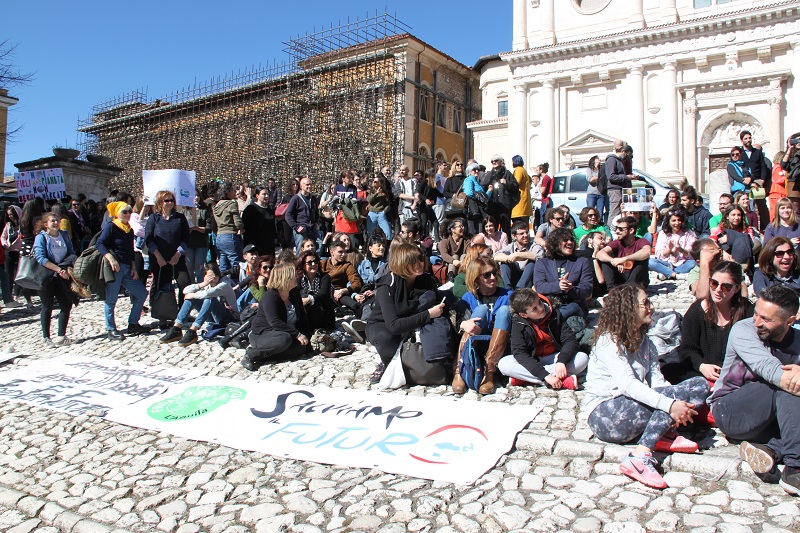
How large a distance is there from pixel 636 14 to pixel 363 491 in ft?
94.7

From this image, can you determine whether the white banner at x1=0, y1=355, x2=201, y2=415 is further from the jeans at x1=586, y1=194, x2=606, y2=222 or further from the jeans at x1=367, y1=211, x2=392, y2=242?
the jeans at x1=586, y1=194, x2=606, y2=222

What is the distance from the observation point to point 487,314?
6582mm

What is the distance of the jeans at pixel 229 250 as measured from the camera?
443 inches

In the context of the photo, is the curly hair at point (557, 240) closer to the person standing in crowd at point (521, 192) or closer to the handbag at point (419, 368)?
the handbag at point (419, 368)

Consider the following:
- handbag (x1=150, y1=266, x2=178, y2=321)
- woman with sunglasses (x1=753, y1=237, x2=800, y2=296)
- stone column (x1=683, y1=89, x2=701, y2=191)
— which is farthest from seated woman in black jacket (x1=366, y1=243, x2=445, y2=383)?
stone column (x1=683, y1=89, x2=701, y2=191)

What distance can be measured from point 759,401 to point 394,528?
2553mm

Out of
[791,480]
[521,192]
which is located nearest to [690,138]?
[521,192]

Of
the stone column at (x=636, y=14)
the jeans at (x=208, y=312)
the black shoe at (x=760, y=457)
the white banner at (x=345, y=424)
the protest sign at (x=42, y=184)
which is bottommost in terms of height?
the white banner at (x=345, y=424)

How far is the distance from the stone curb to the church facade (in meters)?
26.7

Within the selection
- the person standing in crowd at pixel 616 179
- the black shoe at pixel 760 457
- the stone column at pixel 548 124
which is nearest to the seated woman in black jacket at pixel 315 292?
the black shoe at pixel 760 457

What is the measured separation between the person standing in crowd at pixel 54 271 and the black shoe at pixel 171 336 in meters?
1.55

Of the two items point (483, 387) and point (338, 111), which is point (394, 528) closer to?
point (483, 387)

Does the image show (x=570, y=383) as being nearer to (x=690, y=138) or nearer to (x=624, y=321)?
(x=624, y=321)

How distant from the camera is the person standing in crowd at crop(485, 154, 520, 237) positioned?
11648 mm
